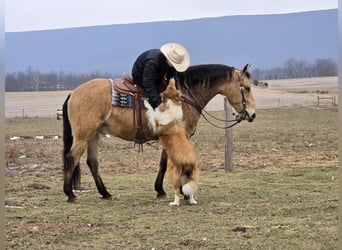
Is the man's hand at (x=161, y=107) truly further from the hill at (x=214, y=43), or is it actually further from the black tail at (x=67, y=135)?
the hill at (x=214, y=43)

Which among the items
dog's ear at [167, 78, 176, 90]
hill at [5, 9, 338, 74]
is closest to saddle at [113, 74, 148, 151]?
dog's ear at [167, 78, 176, 90]

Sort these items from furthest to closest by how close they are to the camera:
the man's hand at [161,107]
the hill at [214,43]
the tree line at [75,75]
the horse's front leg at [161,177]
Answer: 1. the hill at [214,43]
2. the tree line at [75,75]
3. the horse's front leg at [161,177]
4. the man's hand at [161,107]

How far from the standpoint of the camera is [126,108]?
6.24 metres

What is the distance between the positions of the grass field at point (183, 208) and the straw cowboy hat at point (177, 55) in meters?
1.49

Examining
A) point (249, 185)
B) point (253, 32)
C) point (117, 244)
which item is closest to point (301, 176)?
point (249, 185)

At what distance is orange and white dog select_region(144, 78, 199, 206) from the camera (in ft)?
19.3

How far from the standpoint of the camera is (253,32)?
98.4m

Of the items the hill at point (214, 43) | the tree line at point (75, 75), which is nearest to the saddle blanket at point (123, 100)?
the tree line at point (75, 75)

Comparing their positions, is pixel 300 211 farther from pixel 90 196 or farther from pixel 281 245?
pixel 90 196

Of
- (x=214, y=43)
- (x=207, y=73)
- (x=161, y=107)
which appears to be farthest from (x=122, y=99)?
(x=214, y=43)

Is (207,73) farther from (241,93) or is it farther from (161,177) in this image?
(161,177)

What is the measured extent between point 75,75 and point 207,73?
45415 mm

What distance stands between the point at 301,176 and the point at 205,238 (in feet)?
14.0

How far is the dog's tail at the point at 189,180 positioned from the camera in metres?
5.85
